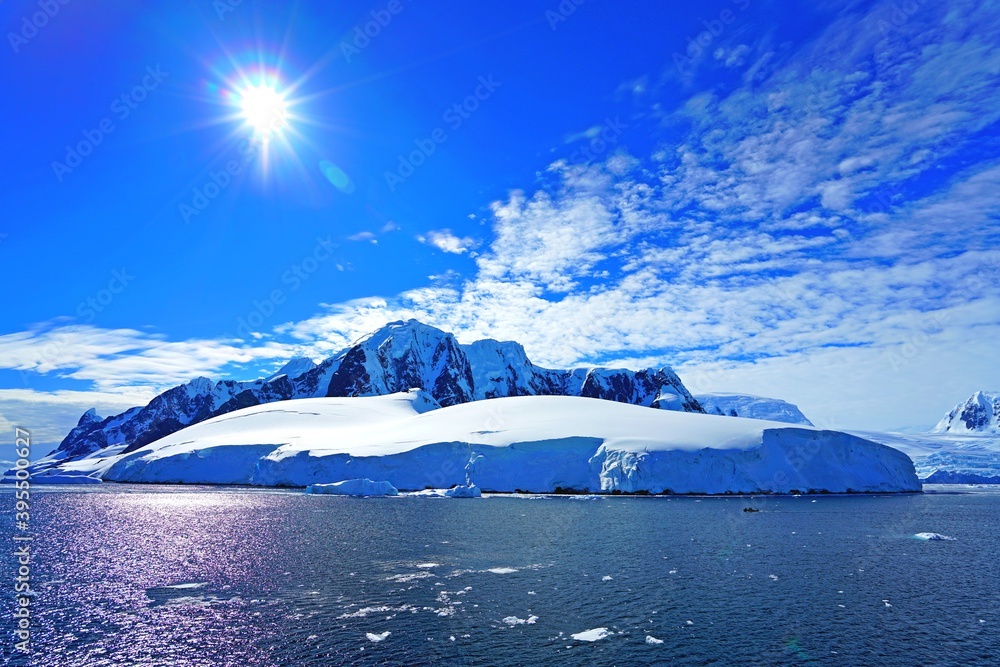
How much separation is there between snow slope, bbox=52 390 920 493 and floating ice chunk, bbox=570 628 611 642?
5263cm

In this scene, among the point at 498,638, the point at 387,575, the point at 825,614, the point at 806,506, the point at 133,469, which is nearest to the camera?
the point at 498,638

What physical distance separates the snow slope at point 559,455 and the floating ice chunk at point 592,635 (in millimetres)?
52627

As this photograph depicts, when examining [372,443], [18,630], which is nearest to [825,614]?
[18,630]

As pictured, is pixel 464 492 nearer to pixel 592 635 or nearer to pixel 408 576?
pixel 408 576

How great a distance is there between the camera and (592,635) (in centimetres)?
1839

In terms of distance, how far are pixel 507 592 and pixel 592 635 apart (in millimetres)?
5728

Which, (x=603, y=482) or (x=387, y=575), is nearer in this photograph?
(x=387, y=575)

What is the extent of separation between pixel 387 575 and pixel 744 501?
166 feet

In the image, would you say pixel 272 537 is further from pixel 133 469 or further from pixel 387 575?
pixel 133 469

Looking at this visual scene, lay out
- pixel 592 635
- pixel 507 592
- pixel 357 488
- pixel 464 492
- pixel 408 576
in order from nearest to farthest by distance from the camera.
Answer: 1. pixel 592 635
2. pixel 507 592
3. pixel 408 576
4. pixel 464 492
5. pixel 357 488

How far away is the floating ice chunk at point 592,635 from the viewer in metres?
18.1

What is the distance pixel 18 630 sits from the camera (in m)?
18.5

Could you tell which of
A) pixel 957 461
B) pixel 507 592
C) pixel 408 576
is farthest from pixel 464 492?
pixel 957 461

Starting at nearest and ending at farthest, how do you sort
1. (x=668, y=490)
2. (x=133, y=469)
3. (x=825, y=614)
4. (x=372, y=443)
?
1. (x=825, y=614)
2. (x=668, y=490)
3. (x=372, y=443)
4. (x=133, y=469)
